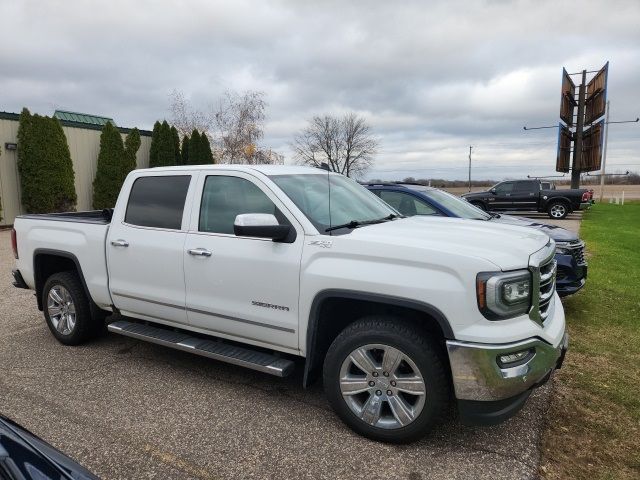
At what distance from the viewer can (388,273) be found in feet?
10.1

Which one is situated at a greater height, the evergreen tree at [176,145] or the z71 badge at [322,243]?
the evergreen tree at [176,145]

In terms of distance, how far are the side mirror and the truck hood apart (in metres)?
0.52

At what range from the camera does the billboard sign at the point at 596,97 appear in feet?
86.6

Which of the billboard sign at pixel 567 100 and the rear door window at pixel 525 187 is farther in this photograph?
the billboard sign at pixel 567 100

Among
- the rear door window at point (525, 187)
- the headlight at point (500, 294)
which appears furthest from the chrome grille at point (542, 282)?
the rear door window at point (525, 187)

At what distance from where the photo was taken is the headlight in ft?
9.24

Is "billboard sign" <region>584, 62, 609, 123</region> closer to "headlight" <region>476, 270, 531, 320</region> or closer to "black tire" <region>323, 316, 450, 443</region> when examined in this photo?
"headlight" <region>476, 270, 531, 320</region>

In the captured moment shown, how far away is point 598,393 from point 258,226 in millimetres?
2998

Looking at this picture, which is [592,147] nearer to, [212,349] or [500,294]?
[500,294]

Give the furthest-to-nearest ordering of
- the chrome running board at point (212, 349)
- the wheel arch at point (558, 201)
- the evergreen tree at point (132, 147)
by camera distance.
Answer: the wheel arch at point (558, 201) < the evergreen tree at point (132, 147) < the chrome running board at point (212, 349)

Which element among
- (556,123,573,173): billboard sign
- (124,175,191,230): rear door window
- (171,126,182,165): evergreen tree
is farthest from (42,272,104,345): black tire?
(556,123,573,173): billboard sign

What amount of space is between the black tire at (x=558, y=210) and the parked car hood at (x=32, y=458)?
2267 cm

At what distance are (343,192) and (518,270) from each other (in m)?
1.80

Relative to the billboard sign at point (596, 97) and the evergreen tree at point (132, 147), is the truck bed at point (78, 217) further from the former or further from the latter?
the billboard sign at point (596, 97)
